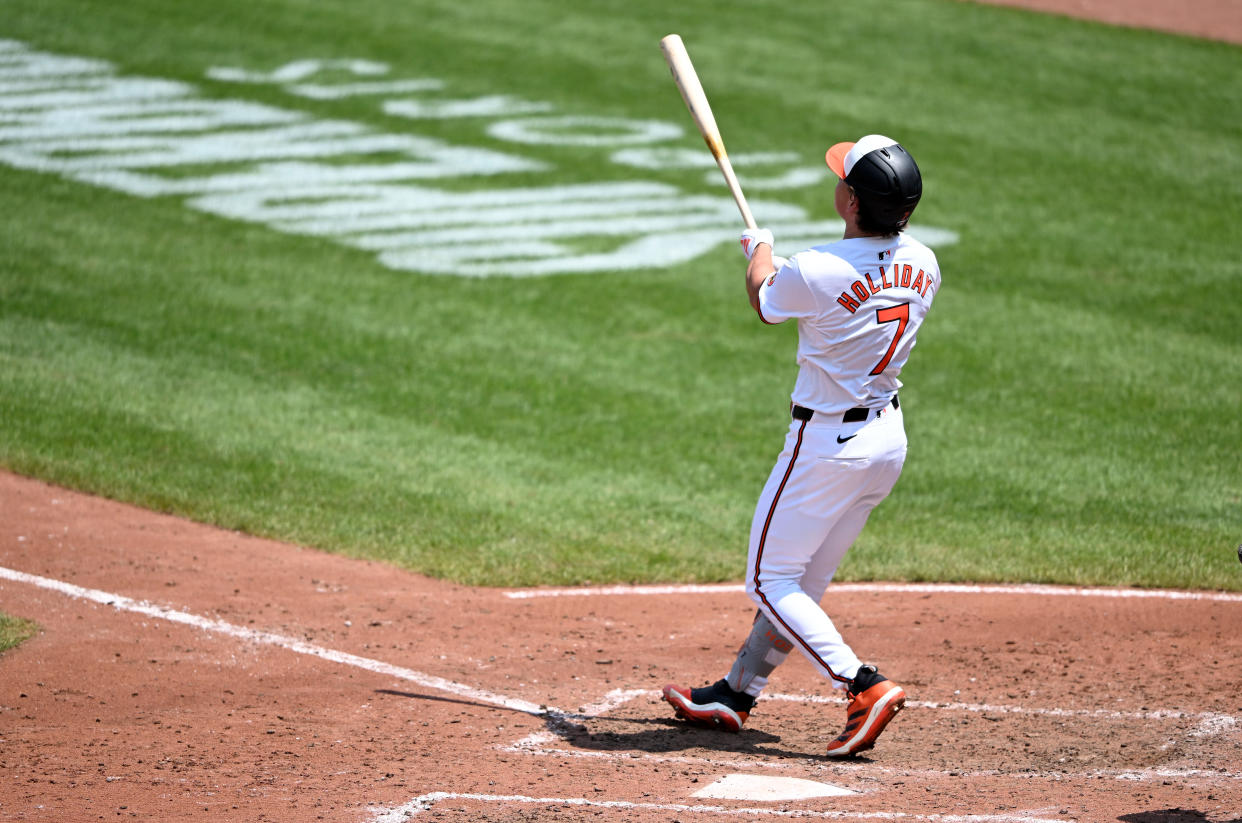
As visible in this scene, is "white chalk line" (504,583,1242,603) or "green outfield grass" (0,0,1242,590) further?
"green outfield grass" (0,0,1242,590)

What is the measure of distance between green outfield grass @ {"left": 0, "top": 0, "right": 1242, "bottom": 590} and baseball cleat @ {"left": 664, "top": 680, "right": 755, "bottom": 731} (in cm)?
192

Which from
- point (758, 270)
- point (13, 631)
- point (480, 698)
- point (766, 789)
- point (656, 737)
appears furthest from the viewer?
point (13, 631)

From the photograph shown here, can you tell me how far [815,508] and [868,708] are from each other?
0.67 metres

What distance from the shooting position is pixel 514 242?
40.4 ft

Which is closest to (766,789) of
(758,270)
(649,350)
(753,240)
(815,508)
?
(815,508)

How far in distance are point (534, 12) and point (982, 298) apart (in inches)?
363

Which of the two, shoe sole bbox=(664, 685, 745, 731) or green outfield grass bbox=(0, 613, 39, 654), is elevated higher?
shoe sole bbox=(664, 685, 745, 731)

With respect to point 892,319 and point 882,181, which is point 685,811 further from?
point 882,181

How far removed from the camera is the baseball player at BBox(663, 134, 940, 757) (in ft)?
14.8

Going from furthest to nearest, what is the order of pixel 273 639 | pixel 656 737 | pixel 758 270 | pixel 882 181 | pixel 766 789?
pixel 273 639 < pixel 656 737 < pixel 758 270 < pixel 882 181 < pixel 766 789

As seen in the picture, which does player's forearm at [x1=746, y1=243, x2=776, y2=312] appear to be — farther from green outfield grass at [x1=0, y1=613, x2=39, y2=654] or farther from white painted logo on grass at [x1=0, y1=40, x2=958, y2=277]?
white painted logo on grass at [x1=0, y1=40, x2=958, y2=277]

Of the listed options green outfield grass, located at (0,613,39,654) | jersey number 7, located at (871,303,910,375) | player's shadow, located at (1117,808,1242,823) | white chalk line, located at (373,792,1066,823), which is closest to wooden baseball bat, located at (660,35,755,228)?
jersey number 7, located at (871,303,910,375)

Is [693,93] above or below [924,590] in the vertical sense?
above

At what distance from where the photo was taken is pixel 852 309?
14.8 feet
